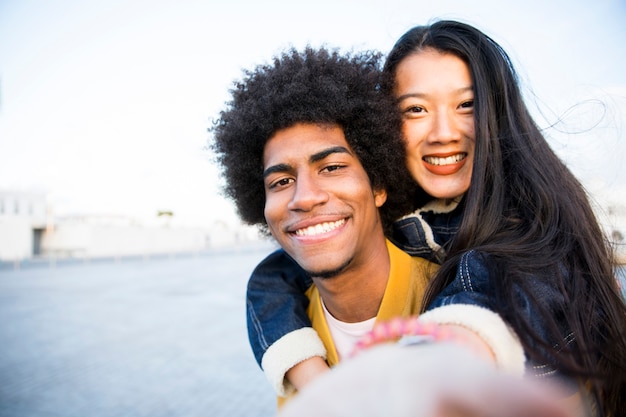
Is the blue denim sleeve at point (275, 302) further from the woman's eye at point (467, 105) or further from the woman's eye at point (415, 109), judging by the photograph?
the woman's eye at point (467, 105)

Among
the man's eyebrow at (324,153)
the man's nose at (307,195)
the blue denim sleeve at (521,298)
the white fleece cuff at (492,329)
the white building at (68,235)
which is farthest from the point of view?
the white building at (68,235)

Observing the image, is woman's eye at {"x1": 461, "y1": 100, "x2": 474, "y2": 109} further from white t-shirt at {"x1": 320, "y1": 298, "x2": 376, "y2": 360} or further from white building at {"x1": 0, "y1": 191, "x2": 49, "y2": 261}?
white building at {"x1": 0, "y1": 191, "x2": 49, "y2": 261}

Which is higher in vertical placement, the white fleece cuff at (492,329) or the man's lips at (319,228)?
the man's lips at (319,228)

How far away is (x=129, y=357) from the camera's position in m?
5.77

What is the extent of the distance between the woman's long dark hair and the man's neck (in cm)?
41

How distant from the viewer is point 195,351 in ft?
19.5

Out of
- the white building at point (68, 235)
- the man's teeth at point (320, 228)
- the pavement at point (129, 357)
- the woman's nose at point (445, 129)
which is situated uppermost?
the woman's nose at point (445, 129)

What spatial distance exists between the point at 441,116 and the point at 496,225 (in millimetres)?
680

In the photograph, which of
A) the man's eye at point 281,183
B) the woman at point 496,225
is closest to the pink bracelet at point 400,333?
the woman at point 496,225

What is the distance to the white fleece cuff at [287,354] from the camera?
2.02 metres

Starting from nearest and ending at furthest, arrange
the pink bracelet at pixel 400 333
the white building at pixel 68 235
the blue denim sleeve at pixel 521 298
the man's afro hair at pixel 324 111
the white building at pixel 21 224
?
the pink bracelet at pixel 400 333
the blue denim sleeve at pixel 521 298
the man's afro hair at pixel 324 111
the white building at pixel 21 224
the white building at pixel 68 235

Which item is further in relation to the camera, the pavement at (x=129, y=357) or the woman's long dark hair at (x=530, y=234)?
the pavement at (x=129, y=357)

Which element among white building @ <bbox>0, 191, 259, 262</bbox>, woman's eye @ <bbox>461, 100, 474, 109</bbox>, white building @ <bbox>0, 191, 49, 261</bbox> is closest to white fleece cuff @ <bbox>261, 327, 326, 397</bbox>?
woman's eye @ <bbox>461, 100, 474, 109</bbox>

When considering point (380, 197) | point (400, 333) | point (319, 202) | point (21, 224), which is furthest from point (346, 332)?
point (21, 224)
